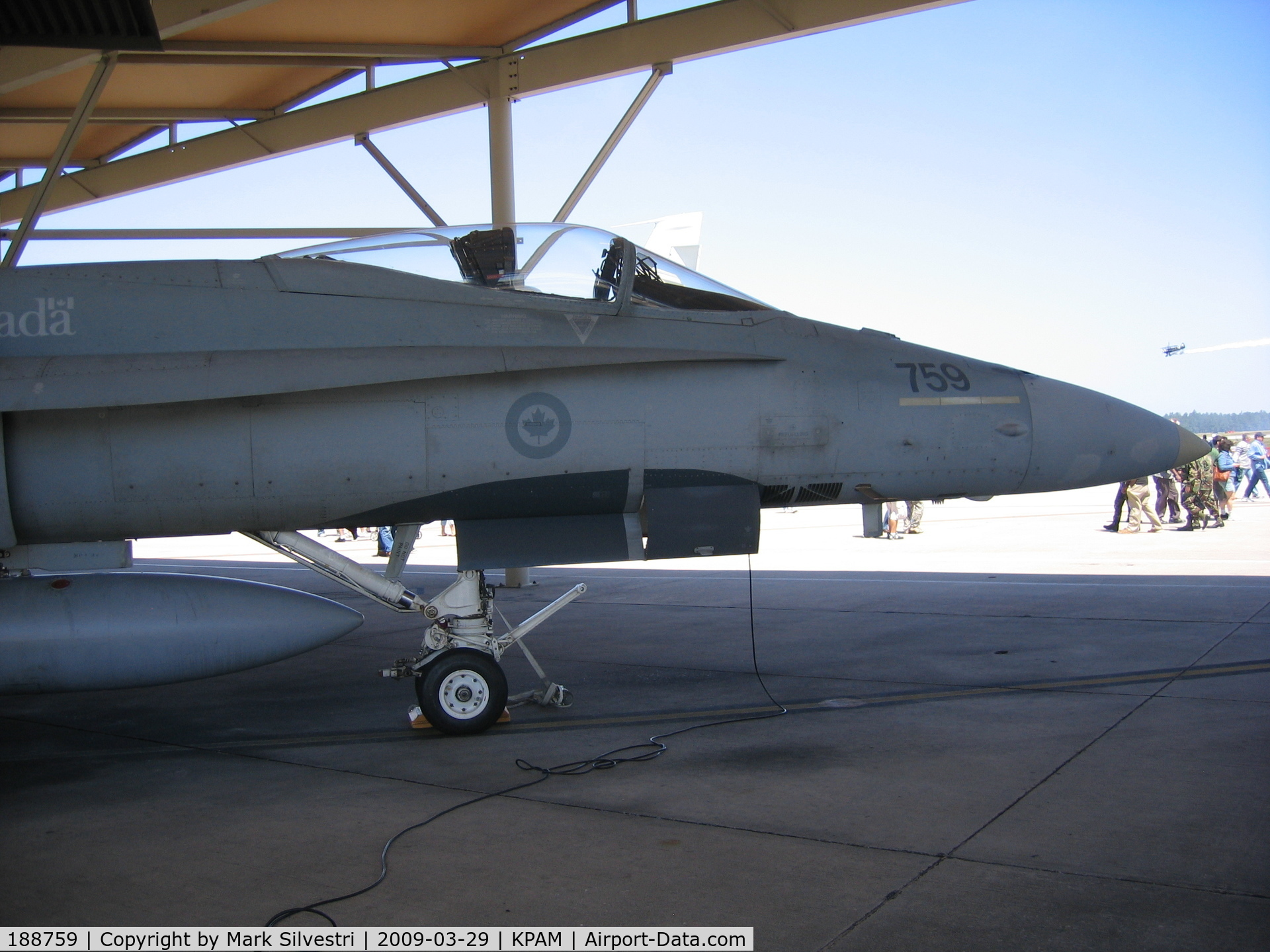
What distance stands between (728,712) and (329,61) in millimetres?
9723

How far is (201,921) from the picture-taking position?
3.55 metres

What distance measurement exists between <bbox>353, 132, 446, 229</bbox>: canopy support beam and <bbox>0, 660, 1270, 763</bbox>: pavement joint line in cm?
778

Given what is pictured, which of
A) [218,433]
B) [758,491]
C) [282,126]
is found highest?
[282,126]

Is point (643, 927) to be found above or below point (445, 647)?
below

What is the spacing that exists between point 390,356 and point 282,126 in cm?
1039

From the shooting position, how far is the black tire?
6207mm

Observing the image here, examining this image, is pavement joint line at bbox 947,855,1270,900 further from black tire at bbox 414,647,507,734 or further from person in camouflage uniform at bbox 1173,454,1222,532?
person in camouflage uniform at bbox 1173,454,1222,532

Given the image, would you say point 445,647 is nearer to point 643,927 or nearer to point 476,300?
point 476,300

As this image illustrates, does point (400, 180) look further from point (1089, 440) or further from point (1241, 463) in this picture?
point (1241, 463)

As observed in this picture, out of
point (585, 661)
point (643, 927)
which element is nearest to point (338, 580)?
point (585, 661)

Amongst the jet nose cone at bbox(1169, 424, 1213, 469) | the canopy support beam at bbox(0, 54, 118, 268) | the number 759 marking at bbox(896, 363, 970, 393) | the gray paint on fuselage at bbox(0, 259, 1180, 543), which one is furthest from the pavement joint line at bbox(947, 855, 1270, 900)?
the canopy support beam at bbox(0, 54, 118, 268)

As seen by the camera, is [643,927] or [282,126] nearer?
[643,927]

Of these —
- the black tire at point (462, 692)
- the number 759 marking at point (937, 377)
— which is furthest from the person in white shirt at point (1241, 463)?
the black tire at point (462, 692)

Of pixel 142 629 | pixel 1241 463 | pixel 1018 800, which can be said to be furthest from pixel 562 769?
pixel 1241 463
